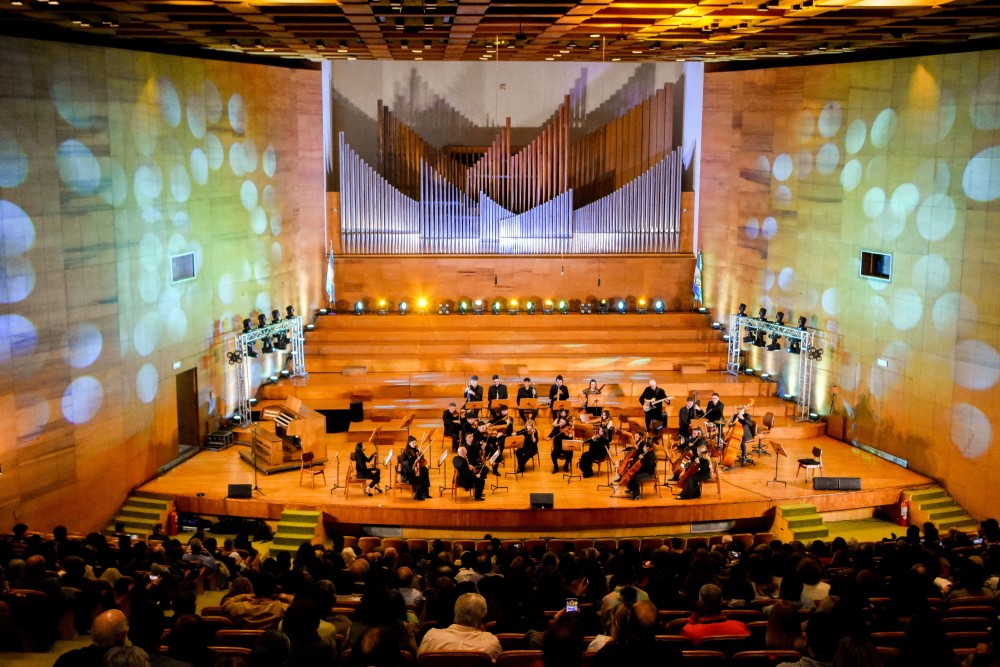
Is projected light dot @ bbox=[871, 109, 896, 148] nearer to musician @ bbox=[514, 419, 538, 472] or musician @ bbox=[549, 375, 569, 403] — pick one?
musician @ bbox=[549, 375, 569, 403]

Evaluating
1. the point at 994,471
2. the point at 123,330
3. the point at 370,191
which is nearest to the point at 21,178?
the point at 123,330

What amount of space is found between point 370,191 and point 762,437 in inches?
344

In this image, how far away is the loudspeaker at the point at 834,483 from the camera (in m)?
14.6

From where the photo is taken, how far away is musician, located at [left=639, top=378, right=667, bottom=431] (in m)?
16.4

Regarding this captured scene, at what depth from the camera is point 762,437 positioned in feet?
55.4

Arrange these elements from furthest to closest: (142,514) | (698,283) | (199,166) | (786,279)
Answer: (698,283)
(786,279)
(199,166)
(142,514)

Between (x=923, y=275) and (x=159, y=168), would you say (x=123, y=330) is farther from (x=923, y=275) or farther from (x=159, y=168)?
(x=923, y=275)

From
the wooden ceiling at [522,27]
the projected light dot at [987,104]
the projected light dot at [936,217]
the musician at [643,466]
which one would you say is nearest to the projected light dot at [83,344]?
the wooden ceiling at [522,27]

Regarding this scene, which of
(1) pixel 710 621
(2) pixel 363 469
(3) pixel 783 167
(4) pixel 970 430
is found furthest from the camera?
(3) pixel 783 167

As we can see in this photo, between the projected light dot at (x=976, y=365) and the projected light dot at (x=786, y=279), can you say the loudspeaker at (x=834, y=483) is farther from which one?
the projected light dot at (x=786, y=279)

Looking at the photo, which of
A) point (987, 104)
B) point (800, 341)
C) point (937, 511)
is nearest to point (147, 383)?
point (800, 341)

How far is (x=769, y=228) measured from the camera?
61.6 ft

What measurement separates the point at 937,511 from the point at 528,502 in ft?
19.2

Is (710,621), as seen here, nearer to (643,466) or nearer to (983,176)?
(643,466)
